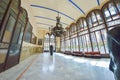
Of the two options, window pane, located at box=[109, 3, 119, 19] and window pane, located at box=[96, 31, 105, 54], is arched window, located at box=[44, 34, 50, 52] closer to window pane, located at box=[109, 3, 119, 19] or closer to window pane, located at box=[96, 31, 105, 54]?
window pane, located at box=[96, 31, 105, 54]

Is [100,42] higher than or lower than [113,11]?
lower

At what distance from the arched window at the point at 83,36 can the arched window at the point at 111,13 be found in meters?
2.61

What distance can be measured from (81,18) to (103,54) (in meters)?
5.10

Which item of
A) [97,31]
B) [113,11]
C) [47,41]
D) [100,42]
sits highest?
[113,11]

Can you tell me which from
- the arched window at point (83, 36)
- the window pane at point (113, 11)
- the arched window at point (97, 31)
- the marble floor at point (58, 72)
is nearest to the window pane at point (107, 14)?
the window pane at point (113, 11)

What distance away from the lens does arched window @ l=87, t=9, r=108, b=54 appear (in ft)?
25.1

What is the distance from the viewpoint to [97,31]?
8258 millimetres

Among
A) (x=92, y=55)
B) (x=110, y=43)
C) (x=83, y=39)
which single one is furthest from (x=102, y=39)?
(x=110, y=43)

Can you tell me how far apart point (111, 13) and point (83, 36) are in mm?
3911

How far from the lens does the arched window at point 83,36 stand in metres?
9.51

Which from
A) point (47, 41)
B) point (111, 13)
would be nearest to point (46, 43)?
point (47, 41)

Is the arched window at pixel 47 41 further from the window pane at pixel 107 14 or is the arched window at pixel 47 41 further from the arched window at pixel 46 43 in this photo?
the window pane at pixel 107 14

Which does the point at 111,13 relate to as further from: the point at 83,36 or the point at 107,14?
the point at 83,36

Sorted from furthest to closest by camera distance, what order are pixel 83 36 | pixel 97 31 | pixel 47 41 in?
pixel 47 41 → pixel 83 36 → pixel 97 31
